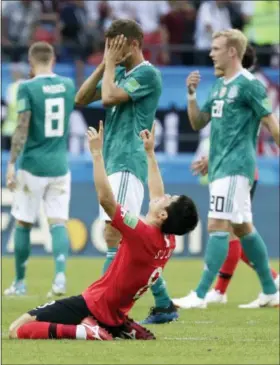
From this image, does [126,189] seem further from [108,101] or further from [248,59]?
[248,59]

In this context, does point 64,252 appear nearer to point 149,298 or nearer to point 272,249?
point 149,298

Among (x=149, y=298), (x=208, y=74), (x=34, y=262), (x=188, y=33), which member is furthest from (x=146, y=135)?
(x=188, y=33)

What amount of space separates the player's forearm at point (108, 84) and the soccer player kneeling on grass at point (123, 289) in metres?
1.45

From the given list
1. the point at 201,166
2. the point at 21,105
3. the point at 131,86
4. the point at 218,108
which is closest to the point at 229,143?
the point at 218,108

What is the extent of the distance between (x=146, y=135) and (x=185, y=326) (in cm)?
154

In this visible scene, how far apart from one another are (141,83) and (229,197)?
4.31 feet

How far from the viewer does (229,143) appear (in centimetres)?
1023

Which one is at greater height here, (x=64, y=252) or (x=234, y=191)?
(x=234, y=191)

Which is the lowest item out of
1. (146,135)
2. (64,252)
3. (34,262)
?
(34,262)

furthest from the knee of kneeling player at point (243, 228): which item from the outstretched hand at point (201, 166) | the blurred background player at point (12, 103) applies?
the blurred background player at point (12, 103)

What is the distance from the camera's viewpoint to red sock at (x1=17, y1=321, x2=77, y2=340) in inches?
310

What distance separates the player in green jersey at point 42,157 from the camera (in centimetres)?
1161

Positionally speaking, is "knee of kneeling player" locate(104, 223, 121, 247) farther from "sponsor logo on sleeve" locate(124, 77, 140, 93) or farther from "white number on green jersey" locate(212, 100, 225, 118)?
"white number on green jersey" locate(212, 100, 225, 118)

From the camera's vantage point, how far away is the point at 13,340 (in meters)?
7.87
